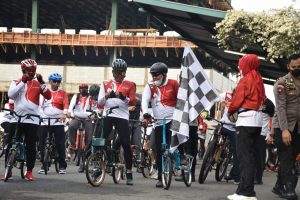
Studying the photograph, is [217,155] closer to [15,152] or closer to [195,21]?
[15,152]

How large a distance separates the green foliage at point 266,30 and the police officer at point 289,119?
9100mm

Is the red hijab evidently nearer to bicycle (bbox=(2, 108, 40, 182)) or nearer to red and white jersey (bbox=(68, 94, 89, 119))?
bicycle (bbox=(2, 108, 40, 182))

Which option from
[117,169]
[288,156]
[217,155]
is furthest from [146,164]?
[288,156]

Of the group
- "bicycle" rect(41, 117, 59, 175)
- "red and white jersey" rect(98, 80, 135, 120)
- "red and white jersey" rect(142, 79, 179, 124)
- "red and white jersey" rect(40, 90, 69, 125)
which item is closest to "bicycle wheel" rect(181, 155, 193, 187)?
"red and white jersey" rect(142, 79, 179, 124)

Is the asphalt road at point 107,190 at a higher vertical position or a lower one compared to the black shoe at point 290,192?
lower

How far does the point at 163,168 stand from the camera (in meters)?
9.73

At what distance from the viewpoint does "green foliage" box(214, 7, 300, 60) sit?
17641 mm

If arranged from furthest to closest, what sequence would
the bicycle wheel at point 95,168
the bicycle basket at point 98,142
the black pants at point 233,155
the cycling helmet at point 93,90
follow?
the cycling helmet at point 93,90 < the black pants at point 233,155 < the bicycle basket at point 98,142 < the bicycle wheel at point 95,168

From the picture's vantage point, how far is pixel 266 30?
18047mm

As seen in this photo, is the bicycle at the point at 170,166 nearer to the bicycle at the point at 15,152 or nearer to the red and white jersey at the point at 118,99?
the red and white jersey at the point at 118,99

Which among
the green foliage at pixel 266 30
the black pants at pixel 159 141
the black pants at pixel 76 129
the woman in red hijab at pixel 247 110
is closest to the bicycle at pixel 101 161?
the black pants at pixel 159 141

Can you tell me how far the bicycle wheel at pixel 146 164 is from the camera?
1227 centimetres

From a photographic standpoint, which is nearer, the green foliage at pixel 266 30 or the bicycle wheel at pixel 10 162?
the bicycle wheel at pixel 10 162

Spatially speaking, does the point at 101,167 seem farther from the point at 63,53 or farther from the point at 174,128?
the point at 63,53
